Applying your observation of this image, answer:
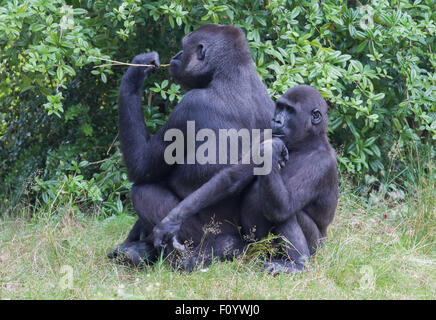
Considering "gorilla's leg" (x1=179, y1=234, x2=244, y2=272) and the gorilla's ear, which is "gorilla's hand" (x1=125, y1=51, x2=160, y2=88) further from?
"gorilla's leg" (x1=179, y1=234, x2=244, y2=272)

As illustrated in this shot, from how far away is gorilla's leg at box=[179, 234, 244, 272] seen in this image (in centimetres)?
352

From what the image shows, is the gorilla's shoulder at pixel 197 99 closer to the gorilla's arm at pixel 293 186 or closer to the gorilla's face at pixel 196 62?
the gorilla's face at pixel 196 62

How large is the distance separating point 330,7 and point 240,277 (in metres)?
2.34

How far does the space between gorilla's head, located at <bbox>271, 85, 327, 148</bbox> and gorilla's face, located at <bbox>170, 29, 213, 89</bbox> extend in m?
0.51

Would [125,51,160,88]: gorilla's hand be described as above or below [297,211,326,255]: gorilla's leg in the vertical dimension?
above

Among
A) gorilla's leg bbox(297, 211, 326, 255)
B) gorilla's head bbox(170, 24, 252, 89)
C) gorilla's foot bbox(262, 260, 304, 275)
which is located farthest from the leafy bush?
gorilla's foot bbox(262, 260, 304, 275)

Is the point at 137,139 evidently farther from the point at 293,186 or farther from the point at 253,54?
the point at 253,54

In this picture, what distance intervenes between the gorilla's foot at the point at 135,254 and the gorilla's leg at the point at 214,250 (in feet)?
0.89

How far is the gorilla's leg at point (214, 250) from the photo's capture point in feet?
11.6

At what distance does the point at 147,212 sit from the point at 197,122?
61cm

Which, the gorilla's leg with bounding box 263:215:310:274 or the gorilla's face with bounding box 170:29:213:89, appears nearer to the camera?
the gorilla's leg with bounding box 263:215:310:274

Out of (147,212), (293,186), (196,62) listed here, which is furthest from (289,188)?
(196,62)

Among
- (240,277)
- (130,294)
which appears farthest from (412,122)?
(130,294)
